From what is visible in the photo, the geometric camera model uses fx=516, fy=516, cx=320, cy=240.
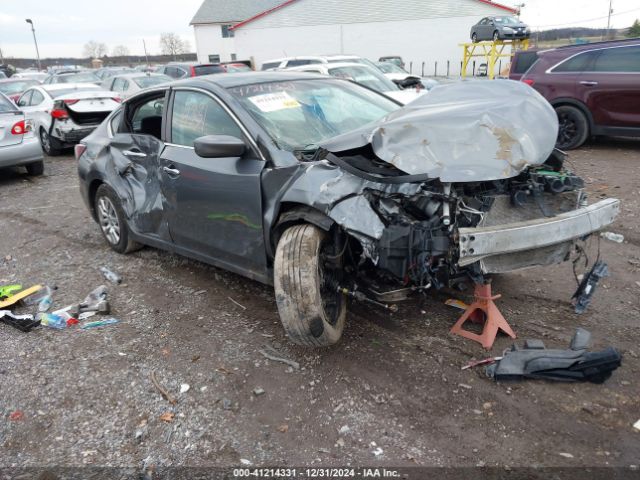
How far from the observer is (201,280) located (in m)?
4.67

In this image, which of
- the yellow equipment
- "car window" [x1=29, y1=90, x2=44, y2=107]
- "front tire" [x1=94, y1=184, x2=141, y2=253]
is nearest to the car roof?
"front tire" [x1=94, y1=184, x2=141, y2=253]

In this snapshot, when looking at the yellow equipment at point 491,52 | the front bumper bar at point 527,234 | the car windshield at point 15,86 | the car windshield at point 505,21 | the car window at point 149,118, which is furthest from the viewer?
the yellow equipment at point 491,52

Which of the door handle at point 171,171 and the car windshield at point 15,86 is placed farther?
the car windshield at point 15,86

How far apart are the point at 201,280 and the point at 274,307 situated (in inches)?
37.4

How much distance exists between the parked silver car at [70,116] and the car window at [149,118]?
22.4 ft

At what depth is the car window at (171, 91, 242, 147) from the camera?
3760 millimetres

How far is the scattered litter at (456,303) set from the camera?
3.88 m

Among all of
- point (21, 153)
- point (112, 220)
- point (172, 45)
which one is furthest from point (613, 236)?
point (172, 45)

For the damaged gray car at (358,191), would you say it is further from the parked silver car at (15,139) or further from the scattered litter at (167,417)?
the parked silver car at (15,139)

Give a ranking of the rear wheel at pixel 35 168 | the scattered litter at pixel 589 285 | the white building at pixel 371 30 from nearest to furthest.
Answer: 1. the scattered litter at pixel 589 285
2. the rear wheel at pixel 35 168
3. the white building at pixel 371 30

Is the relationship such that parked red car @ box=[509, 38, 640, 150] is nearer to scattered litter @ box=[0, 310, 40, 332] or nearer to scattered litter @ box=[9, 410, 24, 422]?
scattered litter @ box=[0, 310, 40, 332]

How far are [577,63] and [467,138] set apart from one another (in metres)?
7.07

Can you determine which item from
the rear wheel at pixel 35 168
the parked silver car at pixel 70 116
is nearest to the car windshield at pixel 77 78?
the parked silver car at pixel 70 116

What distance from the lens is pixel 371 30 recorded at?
36.7m
